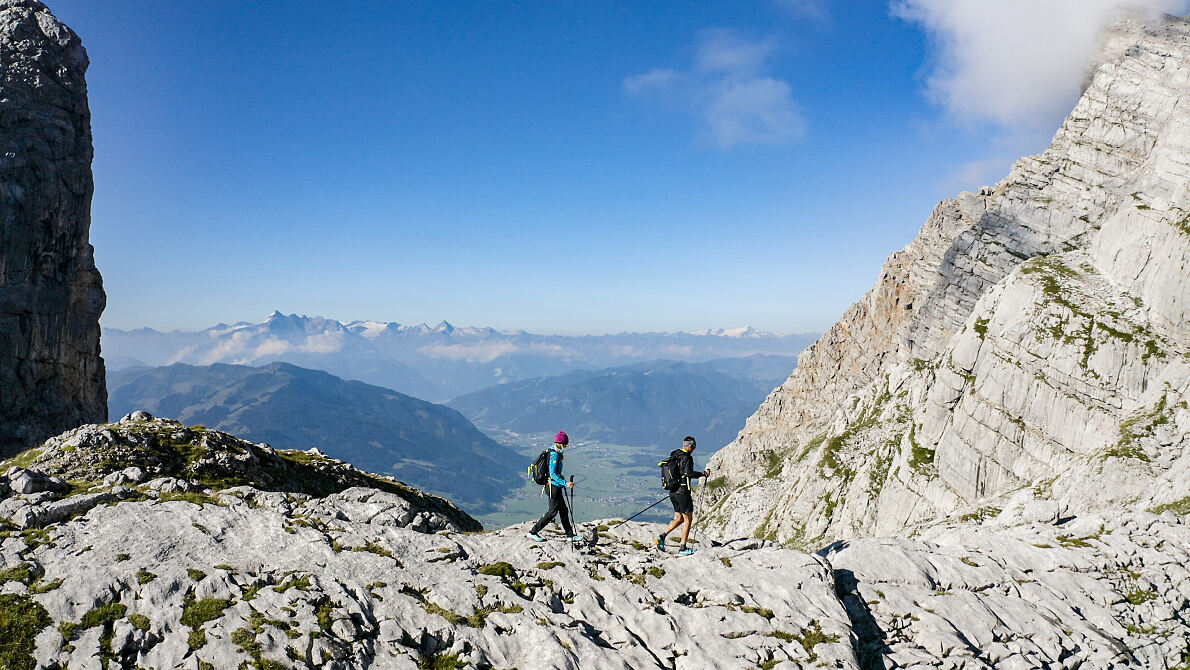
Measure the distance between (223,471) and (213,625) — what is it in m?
19.6

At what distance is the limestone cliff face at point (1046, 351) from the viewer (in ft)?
217

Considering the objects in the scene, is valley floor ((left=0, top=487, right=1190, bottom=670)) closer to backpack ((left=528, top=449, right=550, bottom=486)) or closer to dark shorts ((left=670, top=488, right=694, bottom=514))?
dark shorts ((left=670, top=488, right=694, bottom=514))

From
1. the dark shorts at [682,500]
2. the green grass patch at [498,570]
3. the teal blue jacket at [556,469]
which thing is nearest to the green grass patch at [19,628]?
the green grass patch at [498,570]

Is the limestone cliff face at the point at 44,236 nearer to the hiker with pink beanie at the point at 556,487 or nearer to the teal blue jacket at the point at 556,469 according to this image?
the hiker with pink beanie at the point at 556,487

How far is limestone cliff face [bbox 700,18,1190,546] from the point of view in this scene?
217 feet

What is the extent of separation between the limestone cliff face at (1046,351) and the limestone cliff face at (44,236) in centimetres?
8230

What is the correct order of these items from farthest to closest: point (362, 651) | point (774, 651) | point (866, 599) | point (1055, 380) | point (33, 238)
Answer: point (1055, 380), point (33, 238), point (866, 599), point (774, 651), point (362, 651)

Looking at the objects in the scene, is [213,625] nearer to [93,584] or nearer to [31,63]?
[93,584]

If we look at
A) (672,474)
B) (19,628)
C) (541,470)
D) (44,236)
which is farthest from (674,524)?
(44,236)

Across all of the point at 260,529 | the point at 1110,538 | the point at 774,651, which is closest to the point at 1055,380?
the point at 1110,538

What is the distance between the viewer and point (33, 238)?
65188 millimetres

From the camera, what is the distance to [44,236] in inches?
2606

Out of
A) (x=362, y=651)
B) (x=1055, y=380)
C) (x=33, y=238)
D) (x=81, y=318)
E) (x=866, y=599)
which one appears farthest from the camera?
(x=1055, y=380)

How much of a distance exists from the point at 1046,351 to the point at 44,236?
448 ft
